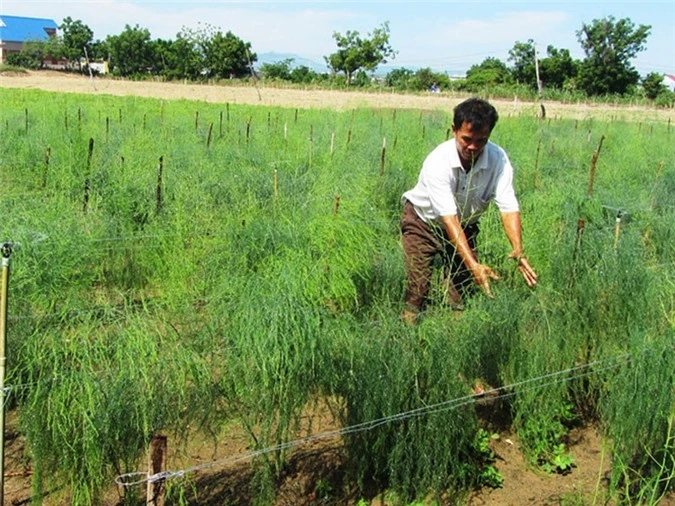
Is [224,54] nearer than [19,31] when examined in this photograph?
Yes

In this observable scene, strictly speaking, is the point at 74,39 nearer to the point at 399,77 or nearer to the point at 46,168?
the point at 399,77

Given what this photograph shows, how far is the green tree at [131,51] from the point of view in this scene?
54156mm

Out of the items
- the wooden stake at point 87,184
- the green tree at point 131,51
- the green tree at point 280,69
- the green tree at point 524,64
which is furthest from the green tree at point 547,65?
the wooden stake at point 87,184

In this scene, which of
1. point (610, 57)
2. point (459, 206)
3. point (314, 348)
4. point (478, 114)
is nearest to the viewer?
point (314, 348)

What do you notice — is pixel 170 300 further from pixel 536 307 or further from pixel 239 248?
pixel 536 307

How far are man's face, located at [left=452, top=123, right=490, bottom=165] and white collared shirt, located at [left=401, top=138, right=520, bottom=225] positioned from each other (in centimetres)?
4

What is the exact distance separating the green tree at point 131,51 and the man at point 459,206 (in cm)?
5395

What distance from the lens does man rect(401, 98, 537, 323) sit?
341 centimetres

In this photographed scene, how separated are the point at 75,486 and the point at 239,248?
2054 mm

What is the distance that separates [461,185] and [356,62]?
52.9 meters

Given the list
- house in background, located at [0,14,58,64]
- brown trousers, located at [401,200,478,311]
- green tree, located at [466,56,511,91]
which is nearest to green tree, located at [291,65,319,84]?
green tree, located at [466,56,511,91]

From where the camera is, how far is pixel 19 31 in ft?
240

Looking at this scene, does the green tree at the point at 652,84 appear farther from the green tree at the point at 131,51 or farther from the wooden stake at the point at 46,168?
the wooden stake at the point at 46,168

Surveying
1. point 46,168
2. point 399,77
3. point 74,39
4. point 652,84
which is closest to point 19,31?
point 74,39
